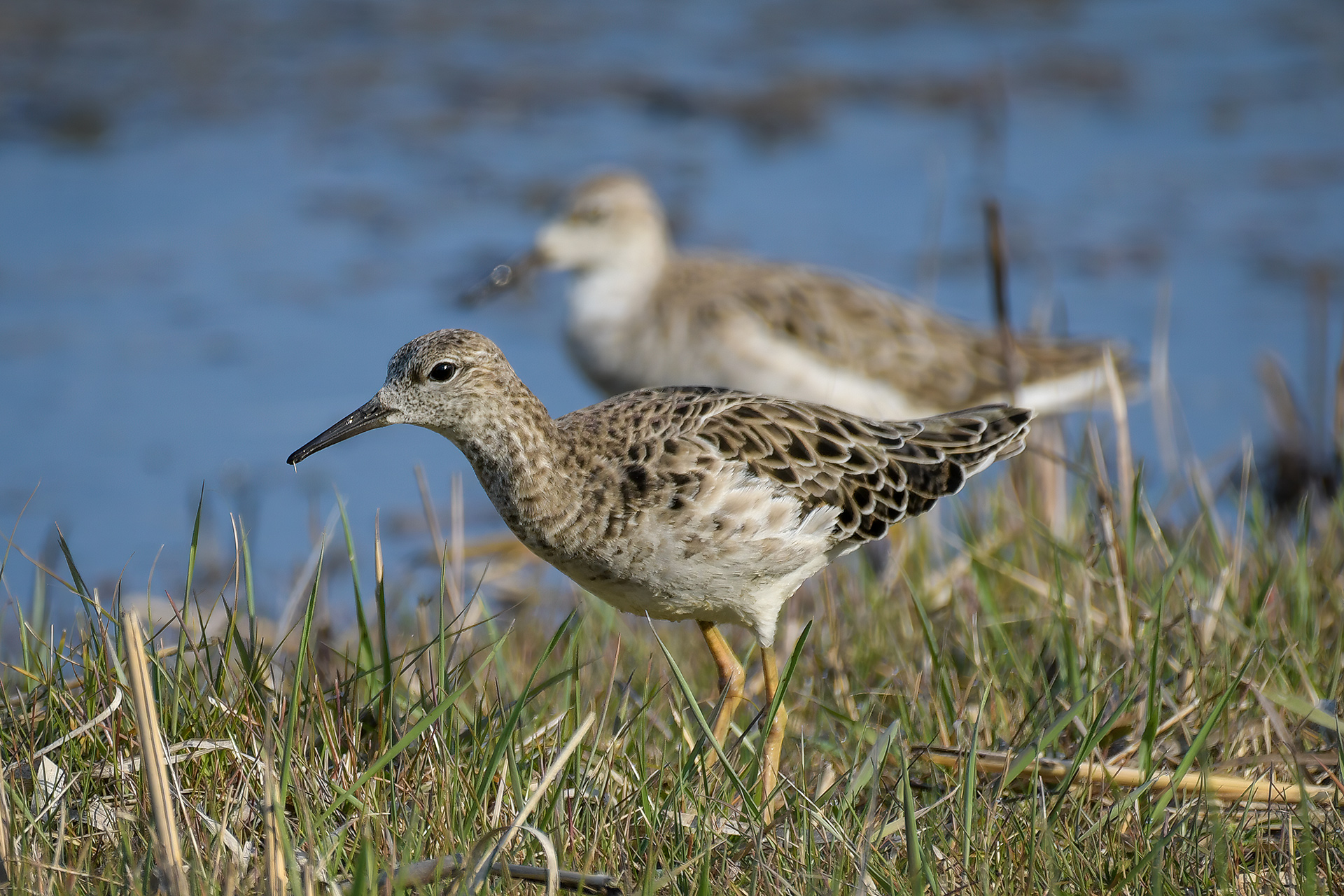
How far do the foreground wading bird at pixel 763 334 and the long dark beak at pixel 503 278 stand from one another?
1cm

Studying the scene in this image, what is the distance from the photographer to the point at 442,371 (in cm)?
429

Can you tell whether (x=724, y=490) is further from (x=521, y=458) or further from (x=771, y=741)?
(x=771, y=741)

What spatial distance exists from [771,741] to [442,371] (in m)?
Answer: 1.41

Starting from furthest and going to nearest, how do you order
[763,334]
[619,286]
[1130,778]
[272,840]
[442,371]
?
1. [619,286]
2. [763,334]
3. [442,371]
4. [1130,778]
5. [272,840]

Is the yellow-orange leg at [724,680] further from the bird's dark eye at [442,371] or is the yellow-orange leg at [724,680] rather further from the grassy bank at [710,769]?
the bird's dark eye at [442,371]

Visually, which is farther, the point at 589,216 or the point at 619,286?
the point at 589,216

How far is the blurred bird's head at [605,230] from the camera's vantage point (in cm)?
919

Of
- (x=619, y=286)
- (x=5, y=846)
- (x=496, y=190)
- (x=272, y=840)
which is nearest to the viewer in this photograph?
(x=272, y=840)

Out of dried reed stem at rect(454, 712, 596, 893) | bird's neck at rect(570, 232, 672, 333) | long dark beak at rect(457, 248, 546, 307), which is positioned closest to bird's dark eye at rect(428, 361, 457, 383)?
dried reed stem at rect(454, 712, 596, 893)

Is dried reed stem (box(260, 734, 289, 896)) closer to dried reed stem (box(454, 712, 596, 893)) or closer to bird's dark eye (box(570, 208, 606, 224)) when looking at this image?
dried reed stem (box(454, 712, 596, 893))

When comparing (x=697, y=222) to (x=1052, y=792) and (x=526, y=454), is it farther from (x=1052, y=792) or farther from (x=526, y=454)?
(x=1052, y=792)

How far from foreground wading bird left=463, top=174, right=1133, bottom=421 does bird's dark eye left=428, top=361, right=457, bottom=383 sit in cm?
427

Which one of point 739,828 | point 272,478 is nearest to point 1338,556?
point 739,828

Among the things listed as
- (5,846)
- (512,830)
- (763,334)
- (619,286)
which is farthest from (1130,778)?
(619,286)
